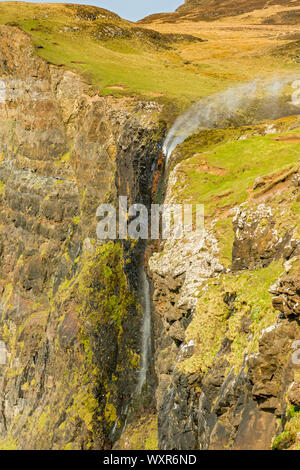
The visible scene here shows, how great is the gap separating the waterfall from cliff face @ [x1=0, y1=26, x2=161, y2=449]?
485 millimetres

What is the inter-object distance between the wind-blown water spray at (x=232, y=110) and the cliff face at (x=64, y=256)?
161 centimetres

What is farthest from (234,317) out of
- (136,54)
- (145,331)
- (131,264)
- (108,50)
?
(136,54)

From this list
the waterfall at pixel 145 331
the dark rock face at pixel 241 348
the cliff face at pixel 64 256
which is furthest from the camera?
the cliff face at pixel 64 256

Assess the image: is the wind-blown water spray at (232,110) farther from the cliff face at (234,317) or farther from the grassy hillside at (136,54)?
the cliff face at (234,317)

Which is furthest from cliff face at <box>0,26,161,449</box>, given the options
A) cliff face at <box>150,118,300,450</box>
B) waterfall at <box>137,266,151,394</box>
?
cliff face at <box>150,118,300,450</box>

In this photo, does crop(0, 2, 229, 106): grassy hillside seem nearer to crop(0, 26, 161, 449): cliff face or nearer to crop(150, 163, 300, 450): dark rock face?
crop(0, 26, 161, 449): cliff face

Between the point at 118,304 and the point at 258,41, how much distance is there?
49.3 metres

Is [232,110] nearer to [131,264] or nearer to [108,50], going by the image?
[131,264]

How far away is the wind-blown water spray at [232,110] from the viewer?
26469 mm

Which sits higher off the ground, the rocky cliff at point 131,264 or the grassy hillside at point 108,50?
the grassy hillside at point 108,50

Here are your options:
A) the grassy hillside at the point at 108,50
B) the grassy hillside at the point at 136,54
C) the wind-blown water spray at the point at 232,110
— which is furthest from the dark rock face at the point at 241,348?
the grassy hillside at the point at 108,50

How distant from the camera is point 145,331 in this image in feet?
87.7

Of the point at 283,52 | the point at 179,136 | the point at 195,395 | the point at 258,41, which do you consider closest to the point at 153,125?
the point at 179,136

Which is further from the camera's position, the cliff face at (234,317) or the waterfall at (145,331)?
the waterfall at (145,331)
